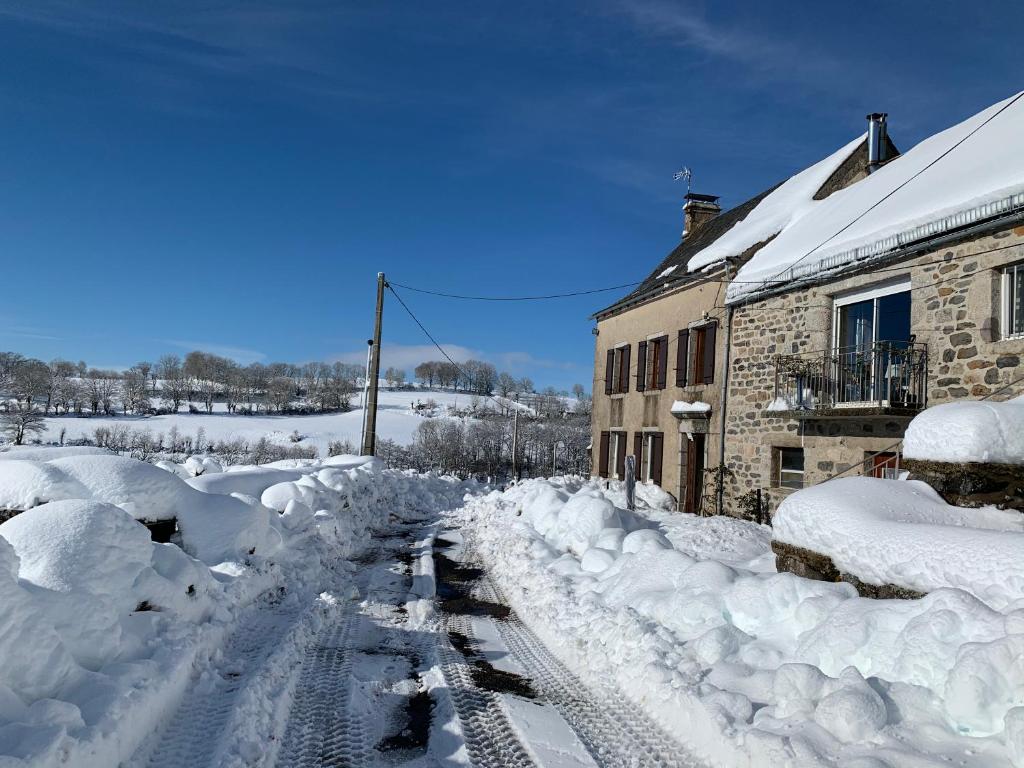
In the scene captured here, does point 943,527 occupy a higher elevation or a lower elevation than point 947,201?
lower

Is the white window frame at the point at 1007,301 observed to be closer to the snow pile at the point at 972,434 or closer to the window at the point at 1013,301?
the window at the point at 1013,301

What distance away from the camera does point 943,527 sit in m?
5.04

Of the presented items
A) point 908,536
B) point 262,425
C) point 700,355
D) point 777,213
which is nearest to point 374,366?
point 700,355

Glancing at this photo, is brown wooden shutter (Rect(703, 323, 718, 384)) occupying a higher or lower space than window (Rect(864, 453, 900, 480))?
higher

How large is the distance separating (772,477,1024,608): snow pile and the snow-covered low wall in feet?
16.7

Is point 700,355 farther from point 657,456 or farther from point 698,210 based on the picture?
point 698,210

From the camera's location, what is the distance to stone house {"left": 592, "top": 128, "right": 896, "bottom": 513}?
48.8ft

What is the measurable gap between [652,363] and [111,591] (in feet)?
49.5

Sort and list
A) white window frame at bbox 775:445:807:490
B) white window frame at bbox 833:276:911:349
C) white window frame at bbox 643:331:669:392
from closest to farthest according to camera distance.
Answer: white window frame at bbox 833:276:911:349 → white window frame at bbox 775:445:807:490 → white window frame at bbox 643:331:669:392

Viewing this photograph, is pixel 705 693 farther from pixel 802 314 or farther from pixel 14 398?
pixel 14 398

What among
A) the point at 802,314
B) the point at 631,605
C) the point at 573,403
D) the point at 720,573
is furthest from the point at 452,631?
the point at 573,403

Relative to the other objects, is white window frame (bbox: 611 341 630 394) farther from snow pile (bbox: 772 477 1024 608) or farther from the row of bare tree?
the row of bare tree

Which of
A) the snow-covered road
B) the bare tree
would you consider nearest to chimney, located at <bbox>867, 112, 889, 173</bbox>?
the snow-covered road

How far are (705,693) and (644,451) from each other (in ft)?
45.2
